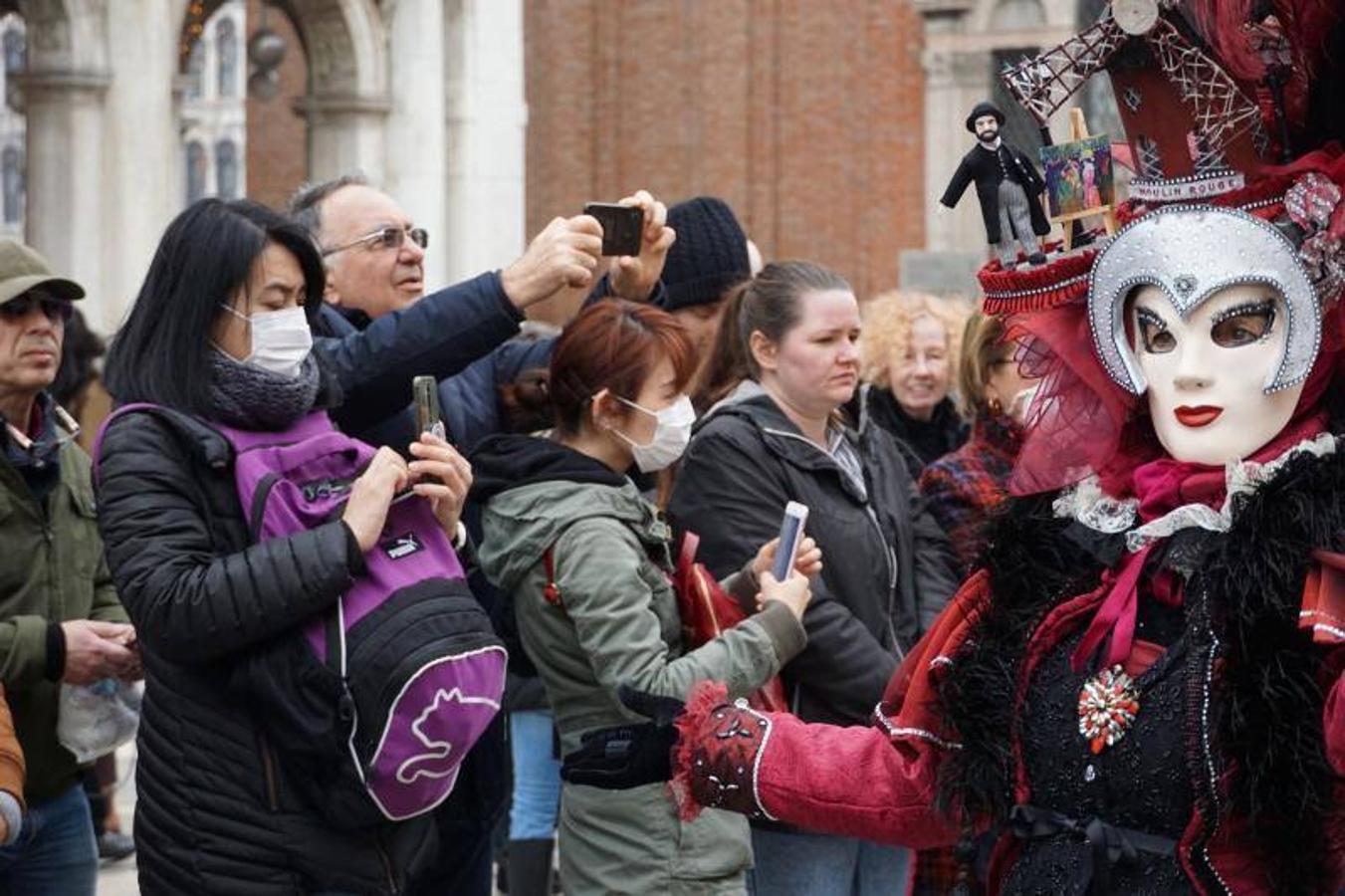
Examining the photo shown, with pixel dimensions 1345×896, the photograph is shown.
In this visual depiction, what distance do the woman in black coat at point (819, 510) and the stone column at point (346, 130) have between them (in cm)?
1165

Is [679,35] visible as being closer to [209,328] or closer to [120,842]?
[120,842]

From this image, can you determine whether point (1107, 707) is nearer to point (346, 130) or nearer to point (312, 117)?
point (346, 130)

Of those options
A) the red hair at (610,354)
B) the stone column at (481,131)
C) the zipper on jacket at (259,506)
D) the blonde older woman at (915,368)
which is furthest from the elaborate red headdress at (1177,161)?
the stone column at (481,131)

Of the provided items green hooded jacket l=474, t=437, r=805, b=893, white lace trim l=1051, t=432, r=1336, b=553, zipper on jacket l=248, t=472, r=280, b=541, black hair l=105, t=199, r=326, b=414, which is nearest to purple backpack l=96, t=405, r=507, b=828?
zipper on jacket l=248, t=472, r=280, b=541

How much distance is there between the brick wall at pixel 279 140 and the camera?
2859cm

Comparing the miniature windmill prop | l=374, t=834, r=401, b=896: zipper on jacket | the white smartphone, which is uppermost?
the miniature windmill prop

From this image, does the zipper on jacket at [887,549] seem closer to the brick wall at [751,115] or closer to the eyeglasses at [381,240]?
the eyeglasses at [381,240]

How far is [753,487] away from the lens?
6008mm

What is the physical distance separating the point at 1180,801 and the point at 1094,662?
24 cm

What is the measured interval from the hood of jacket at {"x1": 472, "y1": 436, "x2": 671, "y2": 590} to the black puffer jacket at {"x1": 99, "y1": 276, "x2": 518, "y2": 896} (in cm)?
81

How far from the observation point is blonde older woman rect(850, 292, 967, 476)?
852cm

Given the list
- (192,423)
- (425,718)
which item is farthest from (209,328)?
(425,718)

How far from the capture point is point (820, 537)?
6.02 meters

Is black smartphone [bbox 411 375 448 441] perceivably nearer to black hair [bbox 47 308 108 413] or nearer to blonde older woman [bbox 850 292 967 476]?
black hair [bbox 47 308 108 413]
